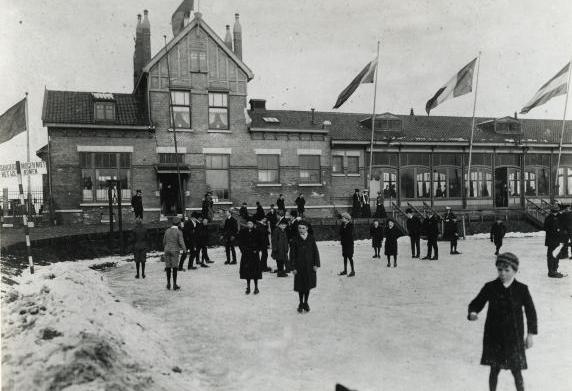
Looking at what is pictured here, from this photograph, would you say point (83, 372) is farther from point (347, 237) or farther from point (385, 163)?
point (385, 163)

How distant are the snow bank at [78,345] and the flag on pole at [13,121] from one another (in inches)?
136

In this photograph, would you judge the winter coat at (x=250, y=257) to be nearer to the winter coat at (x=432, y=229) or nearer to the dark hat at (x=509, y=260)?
the dark hat at (x=509, y=260)

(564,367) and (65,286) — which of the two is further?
(65,286)

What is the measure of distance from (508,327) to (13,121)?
10229 millimetres

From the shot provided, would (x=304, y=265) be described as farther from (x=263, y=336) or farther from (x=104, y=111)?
(x=104, y=111)

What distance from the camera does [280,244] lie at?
13539 mm

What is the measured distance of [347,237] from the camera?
13.6m

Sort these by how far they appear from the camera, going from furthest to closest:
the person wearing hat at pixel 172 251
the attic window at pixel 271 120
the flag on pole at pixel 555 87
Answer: the attic window at pixel 271 120, the flag on pole at pixel 555 87, the person wearing hat at pixel 172 251

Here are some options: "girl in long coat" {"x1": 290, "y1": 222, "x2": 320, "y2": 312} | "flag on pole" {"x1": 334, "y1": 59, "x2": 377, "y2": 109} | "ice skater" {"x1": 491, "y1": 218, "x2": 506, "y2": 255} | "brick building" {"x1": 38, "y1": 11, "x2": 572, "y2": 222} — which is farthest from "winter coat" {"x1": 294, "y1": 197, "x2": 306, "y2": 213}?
"girl in long coat" {"x1": 290, "y1": 222, "x2": 320, "y2": 312}

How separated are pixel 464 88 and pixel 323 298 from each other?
48.2ft

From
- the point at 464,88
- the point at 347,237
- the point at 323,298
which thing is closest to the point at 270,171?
the point at 464,88

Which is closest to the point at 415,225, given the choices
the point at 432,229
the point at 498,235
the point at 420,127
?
the point at 432,229

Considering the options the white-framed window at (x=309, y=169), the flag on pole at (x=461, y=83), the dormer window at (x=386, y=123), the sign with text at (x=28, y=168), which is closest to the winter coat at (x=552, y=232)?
the flag on pole at (x=461, y=83)

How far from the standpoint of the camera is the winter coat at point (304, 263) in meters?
9.53
